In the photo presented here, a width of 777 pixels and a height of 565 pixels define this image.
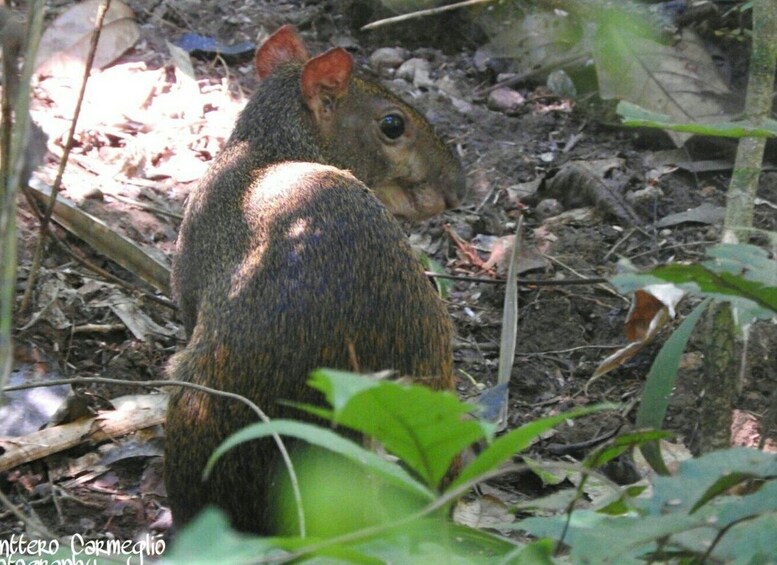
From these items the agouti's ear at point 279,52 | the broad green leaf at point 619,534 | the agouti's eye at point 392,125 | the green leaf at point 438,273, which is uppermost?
the agouti's ear at point 279,52

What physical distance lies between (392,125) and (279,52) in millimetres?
610

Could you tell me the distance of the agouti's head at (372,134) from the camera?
4.46 metres

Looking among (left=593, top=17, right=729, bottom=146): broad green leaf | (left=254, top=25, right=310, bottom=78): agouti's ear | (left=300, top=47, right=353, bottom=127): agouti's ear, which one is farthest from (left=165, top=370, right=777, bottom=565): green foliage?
(left=593, top=17, right=729, bottom=146): broad green leaf

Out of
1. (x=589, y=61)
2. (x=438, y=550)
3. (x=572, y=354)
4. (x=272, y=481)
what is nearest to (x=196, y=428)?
(x=272, y=481)

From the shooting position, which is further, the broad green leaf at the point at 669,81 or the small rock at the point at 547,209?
the broad green leaf at the point at 669,81

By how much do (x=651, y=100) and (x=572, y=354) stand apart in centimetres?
192

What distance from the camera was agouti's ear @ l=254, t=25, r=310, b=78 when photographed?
4.79 metres

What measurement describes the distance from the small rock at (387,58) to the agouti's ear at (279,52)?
2286 mm

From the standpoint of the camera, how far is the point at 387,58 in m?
7.09

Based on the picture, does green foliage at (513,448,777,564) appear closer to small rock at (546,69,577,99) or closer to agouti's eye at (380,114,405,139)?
agouti's eye at (380,114,405,139)

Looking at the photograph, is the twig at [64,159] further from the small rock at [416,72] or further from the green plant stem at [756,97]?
the small rock at [416,72]

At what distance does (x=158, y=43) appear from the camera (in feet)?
22.3

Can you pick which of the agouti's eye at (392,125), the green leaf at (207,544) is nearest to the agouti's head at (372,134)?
the agouti's eye at (392,125)

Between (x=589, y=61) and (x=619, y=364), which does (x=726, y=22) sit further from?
(x=619, y=364)
